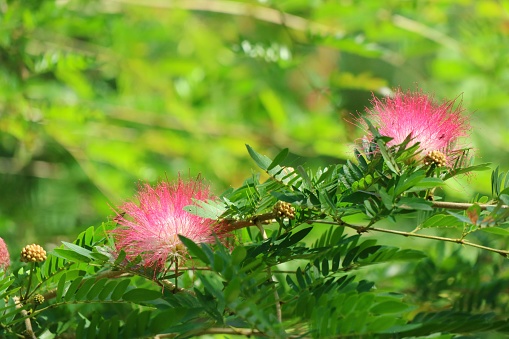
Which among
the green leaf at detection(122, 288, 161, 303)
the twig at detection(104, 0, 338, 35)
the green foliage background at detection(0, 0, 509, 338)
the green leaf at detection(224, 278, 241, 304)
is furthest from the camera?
the twig at detection(104, 0, 338, 35)

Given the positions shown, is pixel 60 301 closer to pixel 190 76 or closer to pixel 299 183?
pixel 299 183

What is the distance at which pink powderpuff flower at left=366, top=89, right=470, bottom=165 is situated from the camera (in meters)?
0.97

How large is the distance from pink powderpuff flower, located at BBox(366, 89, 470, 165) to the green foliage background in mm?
958

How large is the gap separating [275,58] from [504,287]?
1081 mm

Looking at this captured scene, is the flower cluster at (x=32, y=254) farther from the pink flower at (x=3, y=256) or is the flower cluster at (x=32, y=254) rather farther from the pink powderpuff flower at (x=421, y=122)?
the pink powderpuff flower at (x=421, y=122)

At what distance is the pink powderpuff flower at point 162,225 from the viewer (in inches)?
37.1

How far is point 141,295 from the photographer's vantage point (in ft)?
2.96

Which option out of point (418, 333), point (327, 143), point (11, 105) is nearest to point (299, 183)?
point (418, 333)

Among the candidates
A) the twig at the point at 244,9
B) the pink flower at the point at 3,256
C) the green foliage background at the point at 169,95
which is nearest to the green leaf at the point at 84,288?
the pink flower at the point at 3,256

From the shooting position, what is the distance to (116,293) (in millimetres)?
925

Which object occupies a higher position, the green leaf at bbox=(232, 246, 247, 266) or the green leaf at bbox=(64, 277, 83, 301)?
the green leaf at bbox=(232, 246, 247, 266)

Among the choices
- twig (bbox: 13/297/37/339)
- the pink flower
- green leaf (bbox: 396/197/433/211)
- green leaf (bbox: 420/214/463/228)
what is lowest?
twig (bbox: 13/297/37/339)

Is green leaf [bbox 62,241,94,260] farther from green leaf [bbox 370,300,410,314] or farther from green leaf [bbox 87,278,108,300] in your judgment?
green leaf [bbox 370,300,410,314]

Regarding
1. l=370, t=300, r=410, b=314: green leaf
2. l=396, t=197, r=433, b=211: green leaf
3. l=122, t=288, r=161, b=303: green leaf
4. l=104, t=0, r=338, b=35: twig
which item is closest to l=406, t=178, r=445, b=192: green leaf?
l=396, t=197, r=433, b=211: green leaf
